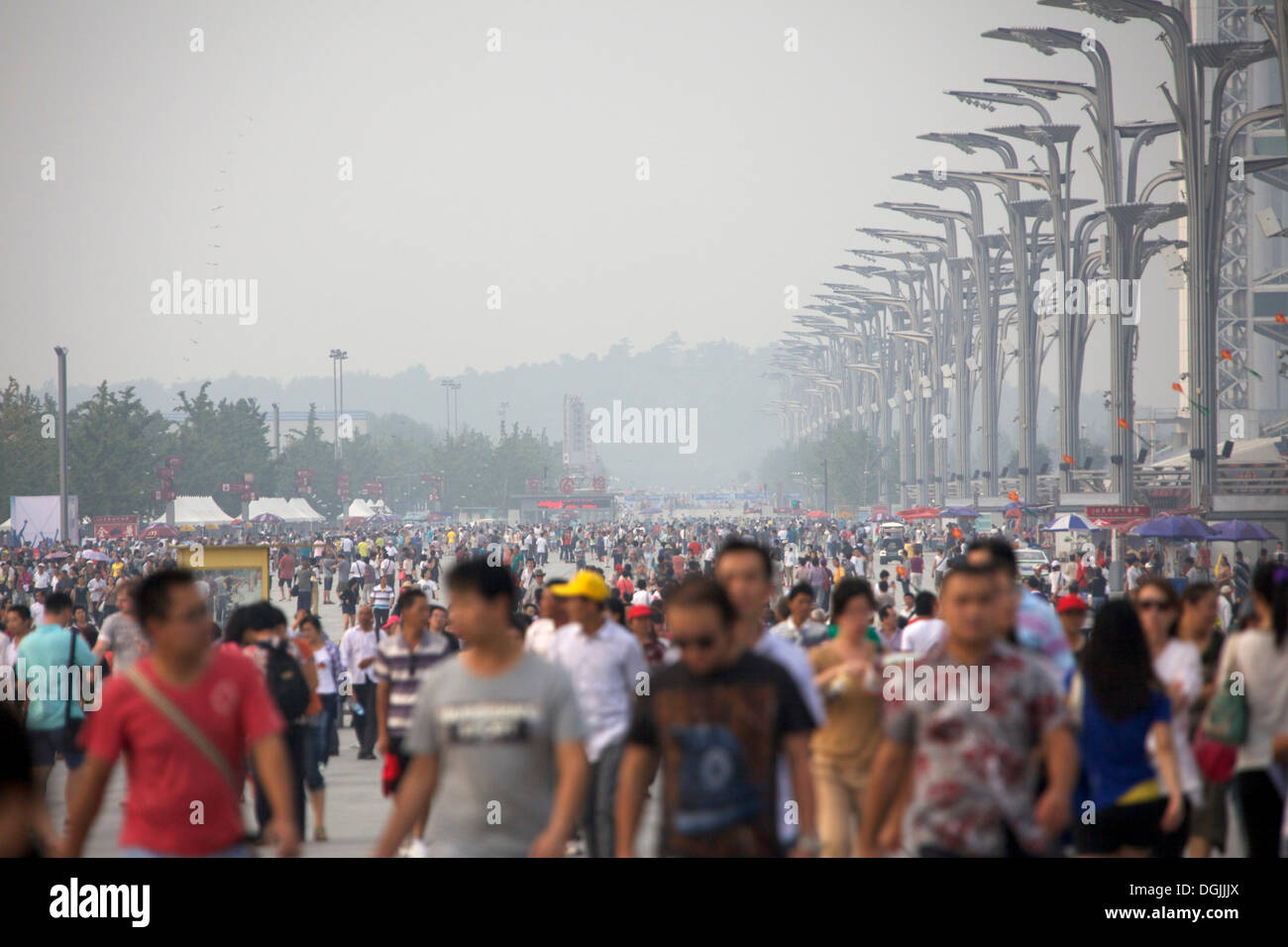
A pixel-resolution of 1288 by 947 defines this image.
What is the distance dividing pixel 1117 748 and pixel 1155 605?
5.12 feet

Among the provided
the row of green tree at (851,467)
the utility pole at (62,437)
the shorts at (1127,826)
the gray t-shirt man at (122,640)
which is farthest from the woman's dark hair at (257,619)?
the row of green tree at (851,467)

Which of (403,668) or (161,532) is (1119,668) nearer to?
(403,668)

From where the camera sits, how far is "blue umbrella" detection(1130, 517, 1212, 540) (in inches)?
1000

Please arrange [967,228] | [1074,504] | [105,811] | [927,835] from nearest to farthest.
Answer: [927,835] → [105,811] → [1074,504] → [967,228]

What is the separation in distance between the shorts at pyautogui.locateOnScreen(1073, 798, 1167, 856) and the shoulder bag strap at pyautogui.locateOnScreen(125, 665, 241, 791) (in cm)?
311

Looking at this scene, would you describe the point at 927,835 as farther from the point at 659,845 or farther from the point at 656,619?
the point at 656,619

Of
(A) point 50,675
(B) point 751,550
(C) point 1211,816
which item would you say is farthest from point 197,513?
(B) point 751,550

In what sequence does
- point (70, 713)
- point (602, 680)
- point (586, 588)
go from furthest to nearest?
point (70, 713), point (586, 588), point (602, 680)

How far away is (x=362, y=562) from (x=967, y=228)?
125 ft

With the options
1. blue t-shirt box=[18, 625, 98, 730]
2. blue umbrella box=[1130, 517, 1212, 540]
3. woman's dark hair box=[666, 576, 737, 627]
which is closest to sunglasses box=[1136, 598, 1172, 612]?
woman's dark hair box=[666, 576, 737, 627]

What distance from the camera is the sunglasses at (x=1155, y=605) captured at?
7102 mm

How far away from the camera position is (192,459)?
79.2 meters

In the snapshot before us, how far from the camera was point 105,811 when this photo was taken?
11.8m
